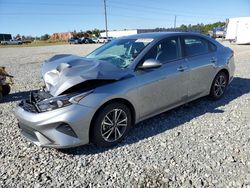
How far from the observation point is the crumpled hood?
3572 mm

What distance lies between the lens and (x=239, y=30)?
89.4ft

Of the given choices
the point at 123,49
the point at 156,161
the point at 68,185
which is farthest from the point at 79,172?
the point at 123,49

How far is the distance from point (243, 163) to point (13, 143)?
3344 mm

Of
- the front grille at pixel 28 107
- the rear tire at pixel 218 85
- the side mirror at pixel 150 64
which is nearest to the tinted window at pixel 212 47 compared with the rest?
the rear tire at pixel 218 85

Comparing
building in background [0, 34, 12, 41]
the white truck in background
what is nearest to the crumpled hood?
the white truck in background

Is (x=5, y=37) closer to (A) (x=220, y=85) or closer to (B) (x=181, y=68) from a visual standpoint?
(A) (x=220, y=85)

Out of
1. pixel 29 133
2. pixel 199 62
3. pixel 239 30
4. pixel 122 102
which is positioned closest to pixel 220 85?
pixel 199 62

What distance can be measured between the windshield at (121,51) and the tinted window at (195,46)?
35.6 inches

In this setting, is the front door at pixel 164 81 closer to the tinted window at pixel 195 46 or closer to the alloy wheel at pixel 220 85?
the tinted window at pixel 195 46

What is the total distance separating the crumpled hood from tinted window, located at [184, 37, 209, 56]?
1672mm

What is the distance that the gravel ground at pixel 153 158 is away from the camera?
313 cm

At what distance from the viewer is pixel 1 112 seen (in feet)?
19.2

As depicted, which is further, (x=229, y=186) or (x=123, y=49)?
(x=123, y=49)

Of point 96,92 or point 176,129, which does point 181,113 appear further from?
point 96,92
